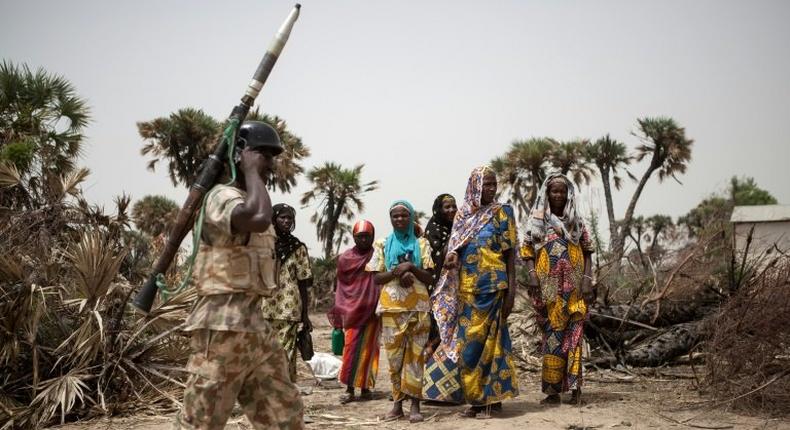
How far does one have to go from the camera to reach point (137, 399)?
217 inches

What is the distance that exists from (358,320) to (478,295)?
5.31 ft

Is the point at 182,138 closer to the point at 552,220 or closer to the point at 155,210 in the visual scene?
the point at 155,210

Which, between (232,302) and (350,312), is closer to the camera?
(232,302)

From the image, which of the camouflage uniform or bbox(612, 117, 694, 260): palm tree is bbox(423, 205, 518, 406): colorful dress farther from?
bbox(612, 117, 694, 260): palm tree

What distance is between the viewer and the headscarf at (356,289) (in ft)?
21.9

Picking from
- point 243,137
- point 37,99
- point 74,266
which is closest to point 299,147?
point 37,99

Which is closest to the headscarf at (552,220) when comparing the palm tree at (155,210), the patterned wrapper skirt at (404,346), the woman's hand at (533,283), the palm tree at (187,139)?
the woman's hand at (533,283)

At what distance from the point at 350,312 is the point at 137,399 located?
2.07 meters

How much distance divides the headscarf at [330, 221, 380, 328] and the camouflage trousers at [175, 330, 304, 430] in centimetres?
345

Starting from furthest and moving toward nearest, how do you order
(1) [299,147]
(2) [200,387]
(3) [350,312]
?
(1) [299,147] < (3) [350,312] < (2) [200,387]

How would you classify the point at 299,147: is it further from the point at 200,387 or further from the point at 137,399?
the point at 200,387

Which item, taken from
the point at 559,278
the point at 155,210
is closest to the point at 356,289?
the point at 559,278

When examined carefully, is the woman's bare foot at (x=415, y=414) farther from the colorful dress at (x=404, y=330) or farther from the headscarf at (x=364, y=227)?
the headscarf at (x=364, y=227)

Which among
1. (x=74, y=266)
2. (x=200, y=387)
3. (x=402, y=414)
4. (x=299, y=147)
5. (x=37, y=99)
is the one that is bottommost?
(x=402, y=414)
